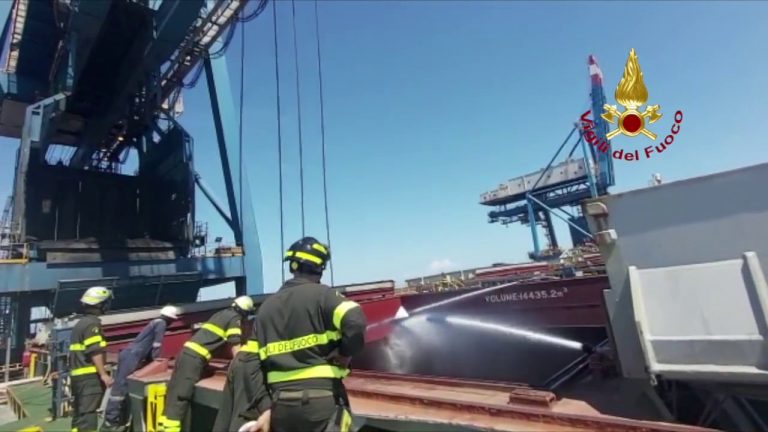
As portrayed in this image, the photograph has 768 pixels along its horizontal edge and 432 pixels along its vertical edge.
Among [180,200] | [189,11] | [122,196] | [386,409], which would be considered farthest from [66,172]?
[386,409]

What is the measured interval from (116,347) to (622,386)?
222 inches

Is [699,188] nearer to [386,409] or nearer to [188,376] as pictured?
[386,409]

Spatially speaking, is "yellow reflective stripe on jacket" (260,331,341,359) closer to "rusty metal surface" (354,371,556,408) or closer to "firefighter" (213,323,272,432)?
"firefighter" (213,323,272,432)

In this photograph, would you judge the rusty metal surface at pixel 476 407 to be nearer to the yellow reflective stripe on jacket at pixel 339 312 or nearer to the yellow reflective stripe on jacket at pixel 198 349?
the yellow reflective stripe on jacket at pixel 339 312

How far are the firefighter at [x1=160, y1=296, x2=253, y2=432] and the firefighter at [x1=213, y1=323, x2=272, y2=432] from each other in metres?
0.43

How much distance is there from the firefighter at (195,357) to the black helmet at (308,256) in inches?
54.5

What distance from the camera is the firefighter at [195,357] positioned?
2.86 m

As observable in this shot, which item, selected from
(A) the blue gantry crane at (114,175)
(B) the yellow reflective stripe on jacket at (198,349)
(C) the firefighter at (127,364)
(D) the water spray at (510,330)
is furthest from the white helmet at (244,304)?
(A) the blue gantry crane at (114,175)

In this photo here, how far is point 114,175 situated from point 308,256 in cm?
1421

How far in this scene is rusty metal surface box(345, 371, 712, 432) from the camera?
1.61 m

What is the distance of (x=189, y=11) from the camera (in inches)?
372

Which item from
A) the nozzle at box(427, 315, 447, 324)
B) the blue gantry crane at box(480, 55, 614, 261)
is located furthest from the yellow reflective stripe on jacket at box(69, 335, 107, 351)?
the blue gantry crane at box(480, 55, 614, 261)

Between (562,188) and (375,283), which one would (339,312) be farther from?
(562,188)

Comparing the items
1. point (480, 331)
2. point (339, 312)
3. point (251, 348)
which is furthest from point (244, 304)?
point (480, 331)
